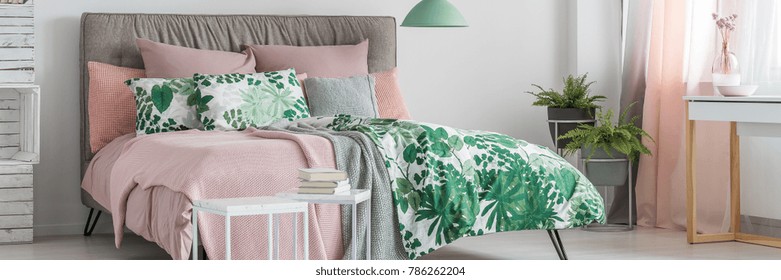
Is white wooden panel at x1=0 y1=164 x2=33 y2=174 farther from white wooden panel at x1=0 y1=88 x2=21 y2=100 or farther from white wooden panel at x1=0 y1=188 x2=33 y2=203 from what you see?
white wooden panel at x1=0 y1=88 x2=21 y2=100

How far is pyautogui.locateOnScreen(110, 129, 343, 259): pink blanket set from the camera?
372 centimetres

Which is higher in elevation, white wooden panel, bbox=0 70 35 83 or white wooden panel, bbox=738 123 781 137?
white wooden panel, bbox=0 70 35 83

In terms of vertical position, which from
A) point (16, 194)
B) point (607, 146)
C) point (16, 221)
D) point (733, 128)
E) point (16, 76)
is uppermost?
point (16, 76)

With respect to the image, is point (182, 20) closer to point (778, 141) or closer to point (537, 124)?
point (537, 124)

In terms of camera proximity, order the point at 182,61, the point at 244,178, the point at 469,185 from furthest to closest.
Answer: the point at 182,61 → the point at 469,185 → the point at 244,178

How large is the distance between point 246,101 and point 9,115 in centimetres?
130

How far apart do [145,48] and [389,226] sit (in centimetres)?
197

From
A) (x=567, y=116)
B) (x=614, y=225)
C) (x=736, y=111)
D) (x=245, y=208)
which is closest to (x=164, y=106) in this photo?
(x=245, y=208)

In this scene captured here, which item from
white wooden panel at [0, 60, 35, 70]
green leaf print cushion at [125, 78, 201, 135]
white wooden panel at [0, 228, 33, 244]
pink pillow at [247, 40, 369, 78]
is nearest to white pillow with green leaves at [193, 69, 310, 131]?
green leaf print cushion at [125, 78, 201, 135]

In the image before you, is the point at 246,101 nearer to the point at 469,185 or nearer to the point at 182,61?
the point at 182,61

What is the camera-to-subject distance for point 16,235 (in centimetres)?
502

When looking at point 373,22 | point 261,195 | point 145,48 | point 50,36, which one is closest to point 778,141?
point 373,22

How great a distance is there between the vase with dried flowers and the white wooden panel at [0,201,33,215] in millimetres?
3327

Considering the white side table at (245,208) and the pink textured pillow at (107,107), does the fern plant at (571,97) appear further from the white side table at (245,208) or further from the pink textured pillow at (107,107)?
the white side table at (245,208)
